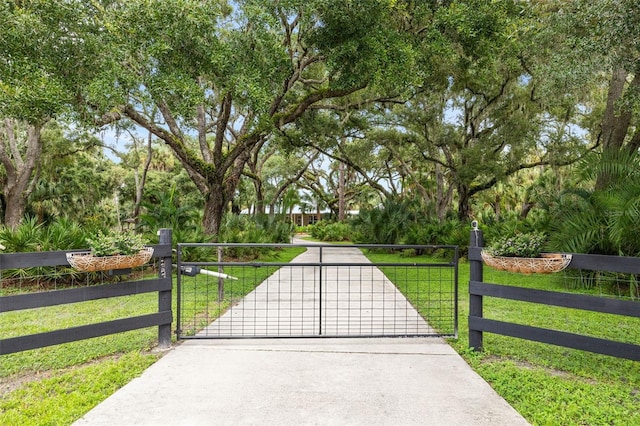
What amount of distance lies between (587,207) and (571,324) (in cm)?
392

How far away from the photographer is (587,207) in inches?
353

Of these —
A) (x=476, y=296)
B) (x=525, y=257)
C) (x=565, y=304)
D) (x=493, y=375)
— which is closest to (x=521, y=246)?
(x=525, y=257)

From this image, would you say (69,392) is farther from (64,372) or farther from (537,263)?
(537,263)

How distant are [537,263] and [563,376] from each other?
41.6 inches

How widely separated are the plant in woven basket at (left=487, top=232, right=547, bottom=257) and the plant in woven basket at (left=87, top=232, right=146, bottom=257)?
3.46m

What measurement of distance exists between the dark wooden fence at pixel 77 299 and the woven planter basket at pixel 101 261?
18 centimetres

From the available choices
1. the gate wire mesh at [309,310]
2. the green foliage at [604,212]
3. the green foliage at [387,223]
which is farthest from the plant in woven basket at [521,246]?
the green foliage at [387,223]

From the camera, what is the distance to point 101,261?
3861 mm

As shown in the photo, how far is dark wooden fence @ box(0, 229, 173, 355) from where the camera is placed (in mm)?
3684

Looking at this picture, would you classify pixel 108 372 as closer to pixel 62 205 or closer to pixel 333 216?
pixel 62 205

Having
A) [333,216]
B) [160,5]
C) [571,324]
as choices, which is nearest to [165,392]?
[571,324]

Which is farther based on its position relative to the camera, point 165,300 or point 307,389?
point 165,300

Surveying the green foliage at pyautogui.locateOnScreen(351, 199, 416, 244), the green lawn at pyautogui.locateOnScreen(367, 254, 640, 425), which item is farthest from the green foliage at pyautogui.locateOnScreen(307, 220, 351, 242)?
the green lawn at pyautogui.locateOnScreen(367, 254, 640, 425)

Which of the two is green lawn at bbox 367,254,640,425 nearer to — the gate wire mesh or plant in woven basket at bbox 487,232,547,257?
the gate wire mesh
